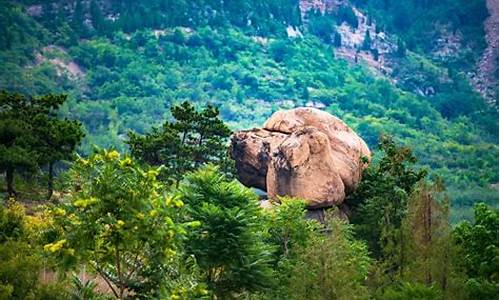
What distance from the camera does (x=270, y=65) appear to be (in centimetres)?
9544

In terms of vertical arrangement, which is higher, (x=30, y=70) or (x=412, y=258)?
(x=30, y=70)

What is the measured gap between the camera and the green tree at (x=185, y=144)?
29.9m

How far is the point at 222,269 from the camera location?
751 inches

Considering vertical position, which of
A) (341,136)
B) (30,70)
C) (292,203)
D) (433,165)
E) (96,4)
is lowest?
(292,203)

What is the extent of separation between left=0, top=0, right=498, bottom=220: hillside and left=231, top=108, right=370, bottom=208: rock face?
2878 centimetres

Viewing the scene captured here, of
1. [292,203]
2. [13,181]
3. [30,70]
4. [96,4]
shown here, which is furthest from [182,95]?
[292,203]

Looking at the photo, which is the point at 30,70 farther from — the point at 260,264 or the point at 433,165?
the point at 260,264

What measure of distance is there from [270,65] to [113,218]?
272ft

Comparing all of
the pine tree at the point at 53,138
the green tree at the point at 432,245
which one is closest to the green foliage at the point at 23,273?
the green tree at the point at 432,245

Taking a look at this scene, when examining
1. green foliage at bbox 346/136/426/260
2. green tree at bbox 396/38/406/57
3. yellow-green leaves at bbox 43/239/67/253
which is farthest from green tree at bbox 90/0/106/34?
yellow-green leaves at bbox 43/239/67/253

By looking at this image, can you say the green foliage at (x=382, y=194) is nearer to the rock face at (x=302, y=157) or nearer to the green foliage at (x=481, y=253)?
the rock face at (x=302, y=157)

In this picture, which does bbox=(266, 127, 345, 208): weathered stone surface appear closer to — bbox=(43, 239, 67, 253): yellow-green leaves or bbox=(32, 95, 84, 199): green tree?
bbox=(32, 95, 84, 199): green tree

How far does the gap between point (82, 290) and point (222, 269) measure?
534cm

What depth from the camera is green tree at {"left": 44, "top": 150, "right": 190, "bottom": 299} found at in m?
13.2
